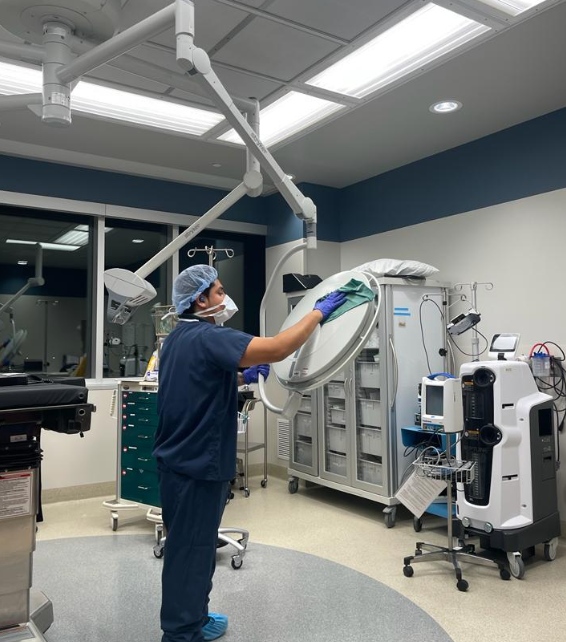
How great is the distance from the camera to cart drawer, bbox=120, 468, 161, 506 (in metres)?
4.21

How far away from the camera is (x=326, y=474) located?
512 cm

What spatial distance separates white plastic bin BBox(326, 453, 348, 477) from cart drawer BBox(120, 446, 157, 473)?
1651 millimetres

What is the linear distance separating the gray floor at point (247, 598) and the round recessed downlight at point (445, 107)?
3152 millimetres

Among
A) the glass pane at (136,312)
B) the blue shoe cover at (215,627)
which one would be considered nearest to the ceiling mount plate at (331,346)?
the blue shoe cover at (215,627)

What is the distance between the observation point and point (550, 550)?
3.71 metres

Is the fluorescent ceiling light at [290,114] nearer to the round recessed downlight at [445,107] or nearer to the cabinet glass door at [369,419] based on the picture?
the round recessed downlight at [445,107]

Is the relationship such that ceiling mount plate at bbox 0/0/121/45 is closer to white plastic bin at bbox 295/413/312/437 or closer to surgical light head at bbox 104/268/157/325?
surgical light head at bbox 104/268/157/325

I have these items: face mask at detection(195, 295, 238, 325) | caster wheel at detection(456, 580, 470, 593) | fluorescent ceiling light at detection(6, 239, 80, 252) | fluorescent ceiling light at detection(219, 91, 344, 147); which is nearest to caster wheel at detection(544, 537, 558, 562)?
caster wheel at detection(456, 580, 470, 593)

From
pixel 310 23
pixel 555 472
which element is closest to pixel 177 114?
A: pixel 310 23

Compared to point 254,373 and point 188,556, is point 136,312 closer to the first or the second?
point 254,373

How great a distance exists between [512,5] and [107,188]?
380cm

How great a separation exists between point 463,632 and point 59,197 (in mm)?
4589

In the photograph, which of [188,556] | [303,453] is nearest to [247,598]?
[188,556]

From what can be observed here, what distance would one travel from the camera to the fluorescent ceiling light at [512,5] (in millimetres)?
2873
